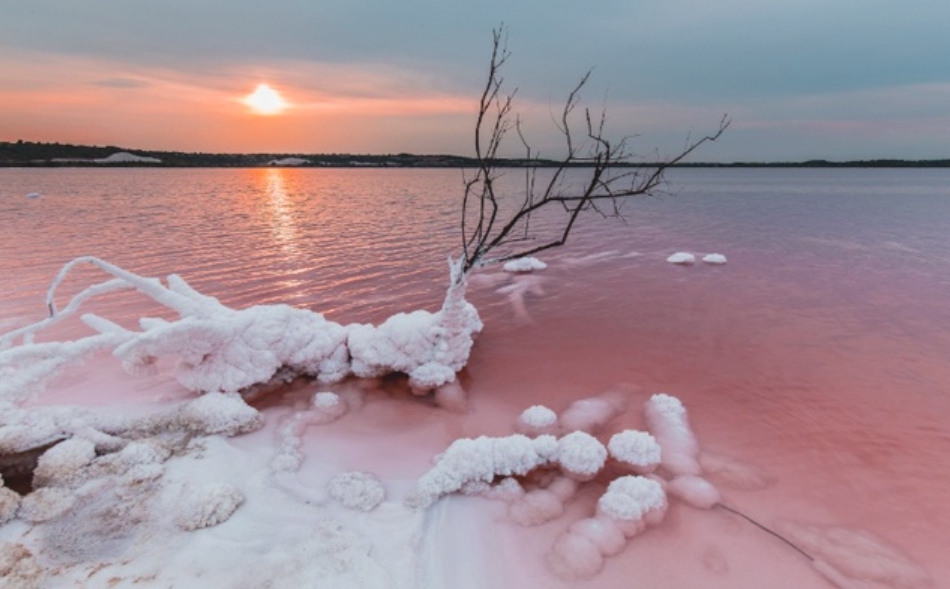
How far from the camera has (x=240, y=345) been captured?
5105 mm

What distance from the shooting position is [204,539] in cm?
307

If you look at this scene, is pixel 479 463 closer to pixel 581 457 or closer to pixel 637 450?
pixel 581 457

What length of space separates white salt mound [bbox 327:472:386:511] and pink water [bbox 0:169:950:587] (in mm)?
1013

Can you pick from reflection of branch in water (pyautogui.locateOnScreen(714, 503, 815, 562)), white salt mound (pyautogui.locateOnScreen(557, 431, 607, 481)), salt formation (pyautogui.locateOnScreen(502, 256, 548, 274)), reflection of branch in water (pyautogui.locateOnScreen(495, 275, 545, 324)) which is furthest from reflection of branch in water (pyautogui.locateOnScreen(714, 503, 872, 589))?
salt formation (pyautogui.locateOnScreen(502, 256, 548, 274))

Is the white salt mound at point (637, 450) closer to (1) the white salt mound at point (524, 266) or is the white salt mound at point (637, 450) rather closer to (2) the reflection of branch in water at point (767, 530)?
(2) the reflection of branch in water at point (767, 530)

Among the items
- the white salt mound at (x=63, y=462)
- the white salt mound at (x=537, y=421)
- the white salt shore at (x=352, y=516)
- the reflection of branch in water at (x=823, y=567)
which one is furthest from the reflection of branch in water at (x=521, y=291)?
the white salt mound at (x=63, y=462)

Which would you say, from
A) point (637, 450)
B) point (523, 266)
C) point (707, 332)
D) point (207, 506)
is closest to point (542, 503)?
point (637, 450)

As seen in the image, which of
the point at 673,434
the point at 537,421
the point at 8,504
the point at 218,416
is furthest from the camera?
the point at 537,421

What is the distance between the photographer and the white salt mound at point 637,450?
13.1 ft

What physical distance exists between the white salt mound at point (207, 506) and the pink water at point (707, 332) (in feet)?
5.37

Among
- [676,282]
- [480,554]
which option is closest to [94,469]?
[480,554]

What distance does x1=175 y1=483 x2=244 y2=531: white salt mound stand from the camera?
3.19m

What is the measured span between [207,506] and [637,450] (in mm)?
3363

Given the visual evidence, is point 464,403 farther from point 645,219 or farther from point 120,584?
point 645,219
